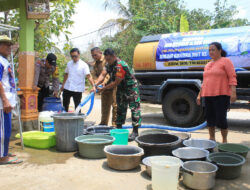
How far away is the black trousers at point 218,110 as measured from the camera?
396cm

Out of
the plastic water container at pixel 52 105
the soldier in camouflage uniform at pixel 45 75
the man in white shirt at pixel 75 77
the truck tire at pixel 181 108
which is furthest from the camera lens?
the truck tire at pixel 181 108

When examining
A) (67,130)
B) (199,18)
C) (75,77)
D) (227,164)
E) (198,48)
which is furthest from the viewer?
(199,18)

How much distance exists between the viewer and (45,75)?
548cm

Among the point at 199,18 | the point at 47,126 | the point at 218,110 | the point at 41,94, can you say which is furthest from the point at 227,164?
the point at 199,18

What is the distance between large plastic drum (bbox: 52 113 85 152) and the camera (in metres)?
3.84

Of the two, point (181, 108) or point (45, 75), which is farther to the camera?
point (181, 108)

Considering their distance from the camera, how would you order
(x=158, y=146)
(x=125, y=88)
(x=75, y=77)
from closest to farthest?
(x=158, y=146) < (x=125, y=88) < (x=75, y=77)

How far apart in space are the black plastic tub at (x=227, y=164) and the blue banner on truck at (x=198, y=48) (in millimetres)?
3132

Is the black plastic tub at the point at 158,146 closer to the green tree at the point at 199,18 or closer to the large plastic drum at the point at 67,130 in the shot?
the large plastic drum at the point at 67,130

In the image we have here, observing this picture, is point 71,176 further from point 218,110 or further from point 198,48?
point 198,48

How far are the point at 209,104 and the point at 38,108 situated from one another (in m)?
3.79

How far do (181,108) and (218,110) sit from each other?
2.45 metres

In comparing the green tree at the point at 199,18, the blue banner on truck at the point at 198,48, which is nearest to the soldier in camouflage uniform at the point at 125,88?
the blue banner on truck at the point at 198,48

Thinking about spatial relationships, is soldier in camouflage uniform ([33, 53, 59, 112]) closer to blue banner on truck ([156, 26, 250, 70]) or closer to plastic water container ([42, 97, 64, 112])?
plastic water container ([42, 97, 64, 112])
